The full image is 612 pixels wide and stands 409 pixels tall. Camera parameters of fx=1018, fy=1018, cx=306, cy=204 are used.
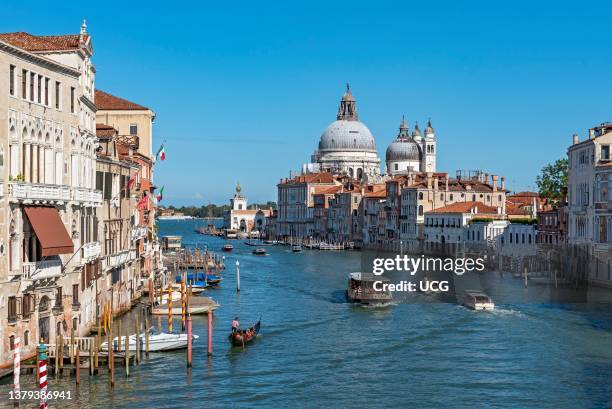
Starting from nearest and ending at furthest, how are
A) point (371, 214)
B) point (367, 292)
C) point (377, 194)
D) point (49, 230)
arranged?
1. point (49, 230)
2. point (367, 292)
3. point (371, 214)
4. point (377, 194)

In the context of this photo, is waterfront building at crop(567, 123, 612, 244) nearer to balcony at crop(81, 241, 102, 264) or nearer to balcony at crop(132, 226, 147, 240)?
balcony at crop(132, 226, 147, 240)

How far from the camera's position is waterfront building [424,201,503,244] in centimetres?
6838

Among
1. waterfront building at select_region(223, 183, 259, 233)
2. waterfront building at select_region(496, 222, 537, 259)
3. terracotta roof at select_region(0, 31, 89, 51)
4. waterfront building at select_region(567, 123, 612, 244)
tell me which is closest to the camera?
terracotta roof at select_region(0, 31, 89, 51)

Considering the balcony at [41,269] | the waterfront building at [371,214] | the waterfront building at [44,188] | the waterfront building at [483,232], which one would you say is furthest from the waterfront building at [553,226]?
the waterfront building at [371,214]

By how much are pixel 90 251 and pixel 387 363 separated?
25.4 feet

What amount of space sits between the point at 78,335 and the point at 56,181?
150 inches

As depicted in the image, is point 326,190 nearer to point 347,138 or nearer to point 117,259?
point 347,138

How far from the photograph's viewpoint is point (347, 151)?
444 feet

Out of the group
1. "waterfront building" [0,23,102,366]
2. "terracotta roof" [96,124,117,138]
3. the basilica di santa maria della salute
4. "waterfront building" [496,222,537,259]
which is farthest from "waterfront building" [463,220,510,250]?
the basilica di santa maria della salute

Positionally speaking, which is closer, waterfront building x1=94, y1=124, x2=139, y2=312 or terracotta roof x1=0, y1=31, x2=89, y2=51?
→ terracotta roof x1=0, y1=31, x2=89, y2=51

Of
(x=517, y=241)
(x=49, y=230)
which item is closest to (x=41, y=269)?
(x=49, y=230)

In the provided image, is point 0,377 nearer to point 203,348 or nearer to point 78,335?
point 78,335

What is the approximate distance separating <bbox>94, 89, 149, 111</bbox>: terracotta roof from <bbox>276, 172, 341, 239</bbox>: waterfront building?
246 feet

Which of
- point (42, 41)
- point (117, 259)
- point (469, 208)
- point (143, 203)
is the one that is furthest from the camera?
point (469, 208)
